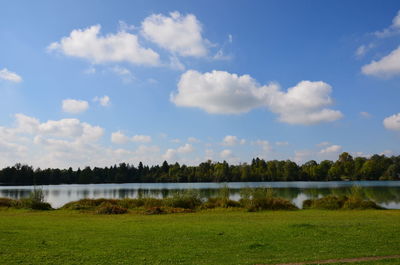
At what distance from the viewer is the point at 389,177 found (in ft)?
387

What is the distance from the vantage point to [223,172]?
139 meters

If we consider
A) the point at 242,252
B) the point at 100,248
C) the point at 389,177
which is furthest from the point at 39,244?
the point at 389,177

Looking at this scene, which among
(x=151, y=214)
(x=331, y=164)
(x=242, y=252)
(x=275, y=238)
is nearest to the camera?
(x=242, y=252)

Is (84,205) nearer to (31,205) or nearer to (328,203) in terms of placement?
(31,205)

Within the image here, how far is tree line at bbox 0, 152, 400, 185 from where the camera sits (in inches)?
4793

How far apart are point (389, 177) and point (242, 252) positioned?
12457cm

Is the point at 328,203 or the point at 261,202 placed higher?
the point at 261,202

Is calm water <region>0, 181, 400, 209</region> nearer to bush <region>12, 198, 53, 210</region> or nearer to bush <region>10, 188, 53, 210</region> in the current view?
bush <region>10, 188, 53, 210</region>

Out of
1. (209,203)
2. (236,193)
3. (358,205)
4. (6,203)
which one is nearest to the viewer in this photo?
(358,205)

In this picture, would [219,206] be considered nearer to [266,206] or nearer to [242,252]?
[266,206]

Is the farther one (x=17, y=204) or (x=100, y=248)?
(x=17, y=204)

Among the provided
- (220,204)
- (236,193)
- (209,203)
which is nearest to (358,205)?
(220,204)

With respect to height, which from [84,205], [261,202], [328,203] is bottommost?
[84,205]

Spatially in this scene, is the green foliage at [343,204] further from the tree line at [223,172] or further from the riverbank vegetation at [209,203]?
the tree line at [223,172]
